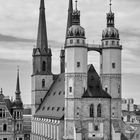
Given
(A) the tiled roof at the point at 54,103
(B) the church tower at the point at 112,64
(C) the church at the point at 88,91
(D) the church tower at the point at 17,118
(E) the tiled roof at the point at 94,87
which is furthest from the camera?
(D) the church tower at the point at 17,118

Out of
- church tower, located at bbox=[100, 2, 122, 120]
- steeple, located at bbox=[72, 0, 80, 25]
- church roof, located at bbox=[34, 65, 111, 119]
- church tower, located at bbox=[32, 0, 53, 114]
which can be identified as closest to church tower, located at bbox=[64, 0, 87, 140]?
steeple, located at bbox=[72, 0, 80, 25]

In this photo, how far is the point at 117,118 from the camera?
91.4 metres

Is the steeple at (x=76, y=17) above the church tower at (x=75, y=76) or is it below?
above

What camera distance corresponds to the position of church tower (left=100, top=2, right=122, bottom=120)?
9200 centimetres

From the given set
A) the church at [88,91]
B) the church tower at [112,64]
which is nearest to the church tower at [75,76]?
the church at [88,91]

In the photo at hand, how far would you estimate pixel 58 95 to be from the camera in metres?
104

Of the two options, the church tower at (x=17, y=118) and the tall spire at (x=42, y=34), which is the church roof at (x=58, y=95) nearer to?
the church tower at (x=17, y=118)

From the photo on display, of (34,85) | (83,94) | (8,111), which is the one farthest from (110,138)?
(34,85)

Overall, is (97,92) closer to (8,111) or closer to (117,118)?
(117,118)

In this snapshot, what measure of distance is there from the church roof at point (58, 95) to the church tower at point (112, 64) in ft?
5.58

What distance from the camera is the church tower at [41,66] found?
4540 inches

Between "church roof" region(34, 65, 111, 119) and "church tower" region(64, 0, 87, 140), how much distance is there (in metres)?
2.10

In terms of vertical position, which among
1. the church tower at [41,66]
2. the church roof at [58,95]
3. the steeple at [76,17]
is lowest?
the church roof at [58,95]

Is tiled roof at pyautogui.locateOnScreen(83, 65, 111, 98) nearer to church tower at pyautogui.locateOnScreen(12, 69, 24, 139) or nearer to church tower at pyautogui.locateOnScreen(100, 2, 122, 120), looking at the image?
church tower at pyautogui.locateOnScreen(100, 2, 122, 120)
